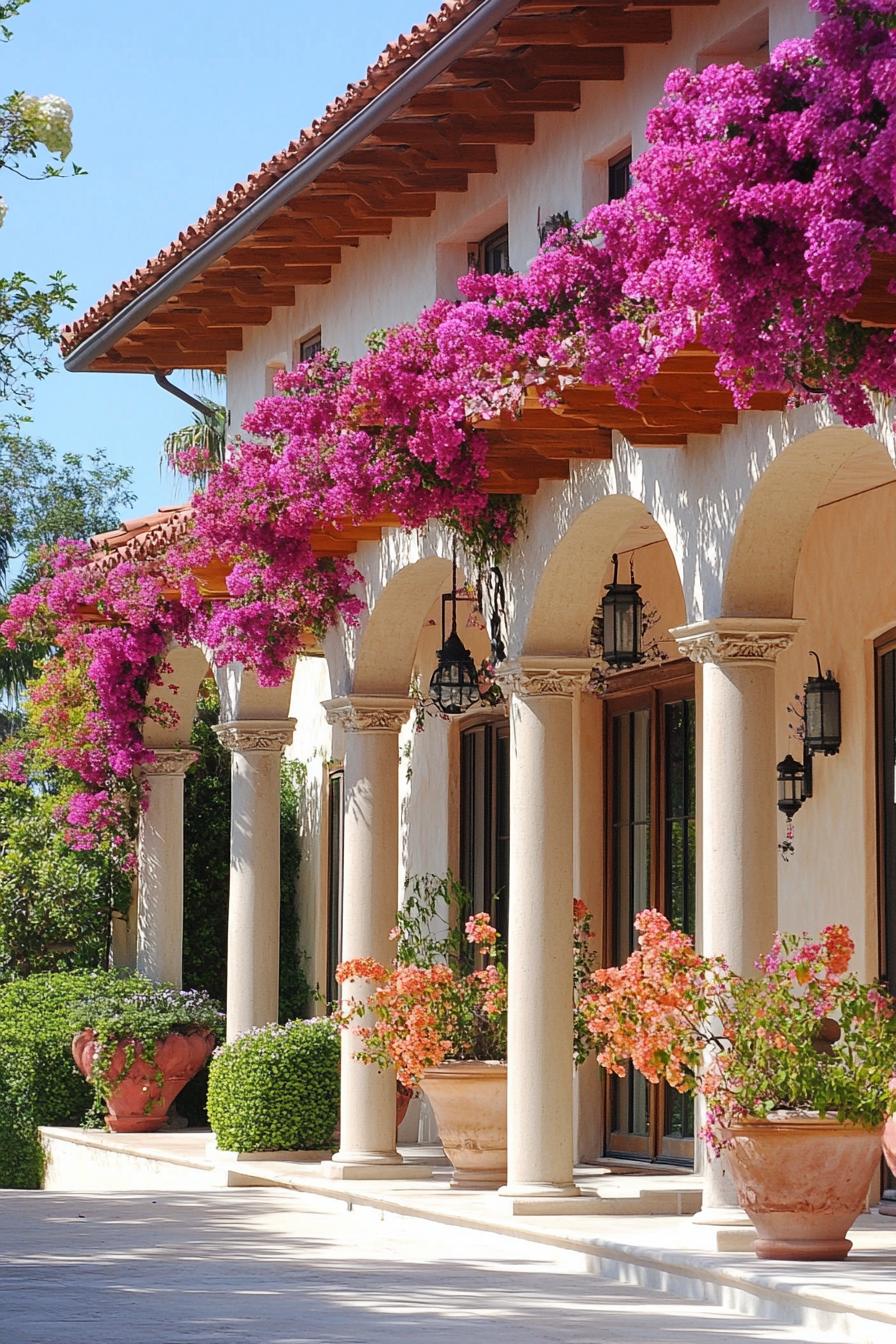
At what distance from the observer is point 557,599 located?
509 inches

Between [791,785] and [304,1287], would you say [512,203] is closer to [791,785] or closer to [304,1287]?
[791,785]

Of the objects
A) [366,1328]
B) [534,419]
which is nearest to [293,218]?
[534,419]

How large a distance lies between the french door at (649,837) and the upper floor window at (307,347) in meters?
3.40

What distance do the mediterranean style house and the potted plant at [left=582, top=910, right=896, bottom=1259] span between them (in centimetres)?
59

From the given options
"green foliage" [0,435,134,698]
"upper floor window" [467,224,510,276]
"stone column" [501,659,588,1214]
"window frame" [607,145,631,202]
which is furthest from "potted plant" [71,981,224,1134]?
"green foliage" [0,435,134,698]

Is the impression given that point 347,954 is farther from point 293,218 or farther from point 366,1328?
point 366,1328

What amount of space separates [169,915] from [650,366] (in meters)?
12.4

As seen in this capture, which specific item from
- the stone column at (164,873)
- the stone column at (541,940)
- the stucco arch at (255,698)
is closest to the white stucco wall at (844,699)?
the stone column at (541,940)

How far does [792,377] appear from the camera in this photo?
845 cm

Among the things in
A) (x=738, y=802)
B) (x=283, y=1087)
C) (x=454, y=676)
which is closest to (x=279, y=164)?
(x=454, y=676)

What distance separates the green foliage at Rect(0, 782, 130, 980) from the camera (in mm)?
21922

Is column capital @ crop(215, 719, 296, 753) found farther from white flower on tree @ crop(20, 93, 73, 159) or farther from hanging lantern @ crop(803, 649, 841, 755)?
white flower on tree @ crop(20, 93, 73, 159)

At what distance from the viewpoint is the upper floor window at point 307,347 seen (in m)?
16.8

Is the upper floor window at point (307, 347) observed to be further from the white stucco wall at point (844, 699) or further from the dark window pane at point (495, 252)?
the white stucco wall at point (844, 699)
